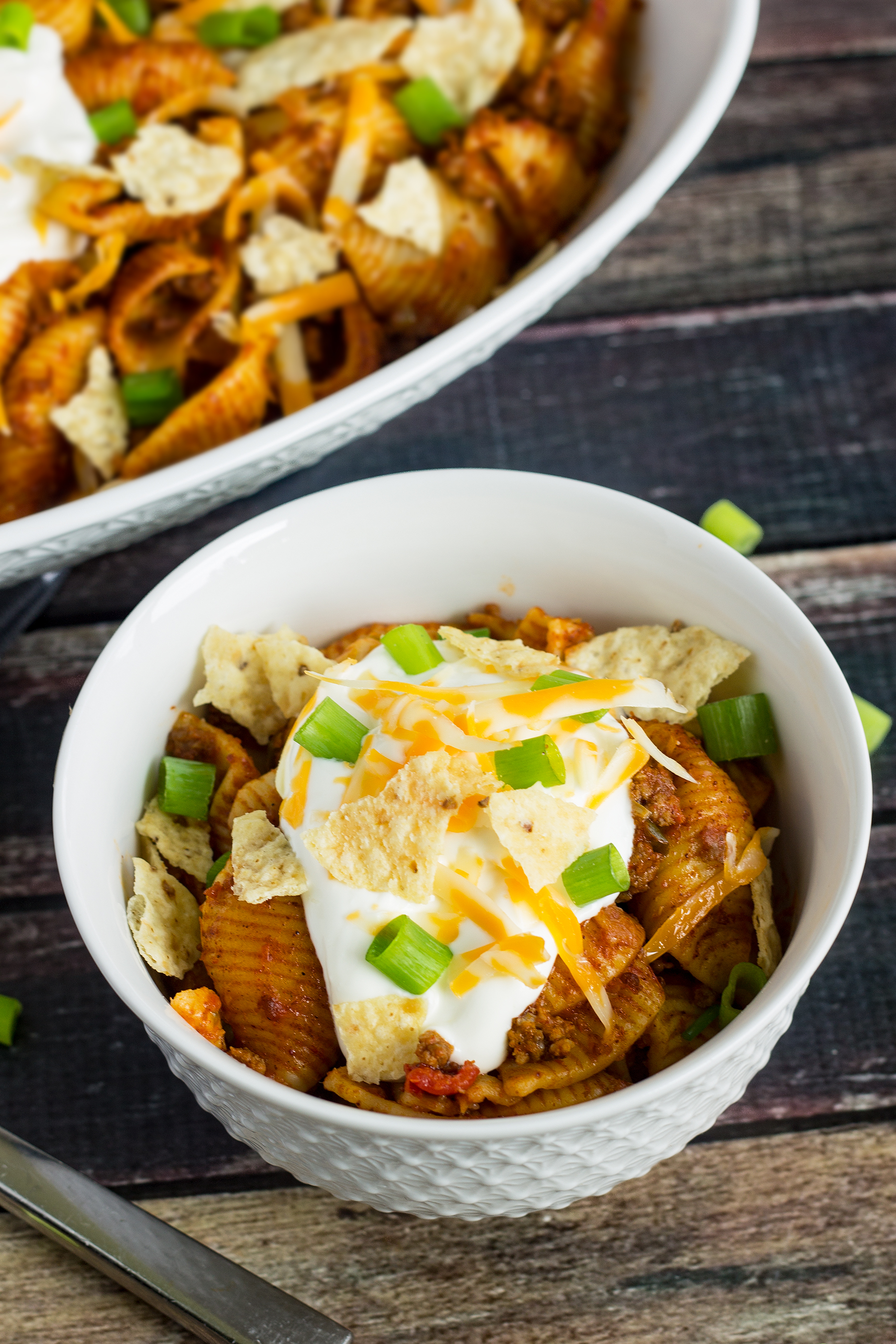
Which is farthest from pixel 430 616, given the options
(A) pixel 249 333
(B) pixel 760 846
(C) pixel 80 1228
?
(C) pixel 80 1228

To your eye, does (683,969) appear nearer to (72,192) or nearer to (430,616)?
(430,616)

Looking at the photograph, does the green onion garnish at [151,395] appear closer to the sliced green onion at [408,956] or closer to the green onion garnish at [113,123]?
the green onion garnish at [113,123]

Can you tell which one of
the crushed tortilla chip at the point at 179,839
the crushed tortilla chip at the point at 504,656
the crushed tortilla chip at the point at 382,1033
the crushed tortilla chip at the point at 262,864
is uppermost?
the crushed tortilla chip at the point at 504,656

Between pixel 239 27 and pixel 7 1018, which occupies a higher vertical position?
pixel 239 27

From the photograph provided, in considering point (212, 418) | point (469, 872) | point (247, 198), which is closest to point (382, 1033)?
point (469, 872)

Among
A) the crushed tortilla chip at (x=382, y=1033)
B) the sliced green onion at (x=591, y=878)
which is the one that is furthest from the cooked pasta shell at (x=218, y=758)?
the sliced green onion at (x=591, y=878)

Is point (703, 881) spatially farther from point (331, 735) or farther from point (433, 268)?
point (433, 268)
